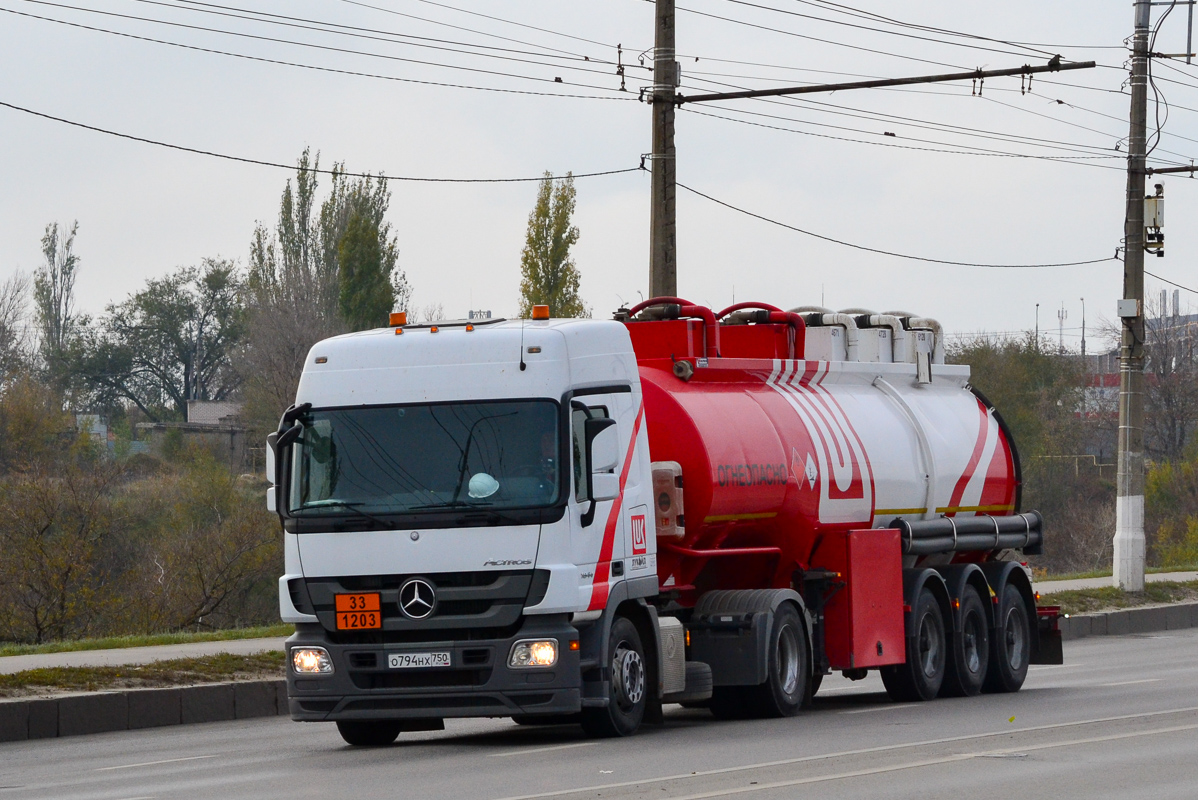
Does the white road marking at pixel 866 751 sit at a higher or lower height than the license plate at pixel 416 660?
lower

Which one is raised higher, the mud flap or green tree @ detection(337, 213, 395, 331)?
green tree @ detection(337, 213, 395, 331)

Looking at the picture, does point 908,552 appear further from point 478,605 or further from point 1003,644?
point 478,605

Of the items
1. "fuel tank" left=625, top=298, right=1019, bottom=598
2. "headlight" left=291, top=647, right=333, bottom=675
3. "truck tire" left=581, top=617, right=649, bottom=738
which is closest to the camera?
"headlight" left=291, top=647, right=333, bottom=675

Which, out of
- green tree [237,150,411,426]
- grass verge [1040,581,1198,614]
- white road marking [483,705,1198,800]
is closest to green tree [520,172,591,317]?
green tree [237,150,411,426]

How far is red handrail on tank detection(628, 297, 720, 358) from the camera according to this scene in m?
15.4

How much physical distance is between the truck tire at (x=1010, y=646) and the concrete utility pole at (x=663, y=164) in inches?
206

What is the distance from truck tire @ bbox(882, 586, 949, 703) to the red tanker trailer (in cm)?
4

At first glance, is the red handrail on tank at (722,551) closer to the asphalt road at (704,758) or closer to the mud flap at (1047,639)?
the asphalt road at (704,758)

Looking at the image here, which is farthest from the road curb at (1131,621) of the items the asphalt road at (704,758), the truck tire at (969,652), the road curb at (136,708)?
the road curb at (136,708)

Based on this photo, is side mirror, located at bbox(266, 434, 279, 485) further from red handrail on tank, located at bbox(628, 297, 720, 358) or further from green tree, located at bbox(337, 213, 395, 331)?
green tree, located at bbox(337, 213, 395, 331)

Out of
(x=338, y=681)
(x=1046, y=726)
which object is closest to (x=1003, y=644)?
(x=1046, y=726)

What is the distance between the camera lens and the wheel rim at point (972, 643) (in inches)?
696

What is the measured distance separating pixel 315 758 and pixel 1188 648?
582 inches

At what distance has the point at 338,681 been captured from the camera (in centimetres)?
1240
